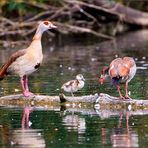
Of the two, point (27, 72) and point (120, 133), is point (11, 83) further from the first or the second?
point (120, 133)

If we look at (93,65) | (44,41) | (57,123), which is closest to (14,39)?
(44,41)

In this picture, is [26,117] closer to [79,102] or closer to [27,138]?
[79,102]

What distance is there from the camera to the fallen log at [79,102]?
1355 cm

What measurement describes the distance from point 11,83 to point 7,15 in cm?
1969

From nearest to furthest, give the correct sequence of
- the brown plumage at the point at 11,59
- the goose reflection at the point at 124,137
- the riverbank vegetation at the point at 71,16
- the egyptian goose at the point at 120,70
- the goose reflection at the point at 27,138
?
the goose reflection at the point at 124,137
the goose reflection at the point at 27,138
the egyptian goose at the point at 120,70
the brown plumage at the point at 11,59
the riverbank vegetation at the point at 71,16

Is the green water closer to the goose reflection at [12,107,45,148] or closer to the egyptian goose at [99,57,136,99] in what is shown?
the goose reflection at [12,107,45,148]

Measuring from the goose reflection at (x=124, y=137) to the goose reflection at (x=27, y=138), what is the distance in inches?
41.4

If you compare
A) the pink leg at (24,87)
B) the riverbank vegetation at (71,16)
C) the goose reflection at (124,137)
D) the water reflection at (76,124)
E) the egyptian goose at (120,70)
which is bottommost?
the goose reflection at (124,137)

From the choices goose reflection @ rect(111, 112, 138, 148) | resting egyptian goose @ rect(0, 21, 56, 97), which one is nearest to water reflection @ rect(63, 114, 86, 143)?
goose reflection @ rect(111, 112, 138, 148)

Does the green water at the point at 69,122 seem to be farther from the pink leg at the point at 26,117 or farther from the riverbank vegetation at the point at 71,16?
the riverbank vegetation at the point at 71,16

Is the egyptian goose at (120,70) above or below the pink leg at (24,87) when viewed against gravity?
above

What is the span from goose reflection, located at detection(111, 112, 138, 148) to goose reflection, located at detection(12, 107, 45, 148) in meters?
1.05

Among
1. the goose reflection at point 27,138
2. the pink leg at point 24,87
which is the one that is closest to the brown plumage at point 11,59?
the pink leg at point 24,87

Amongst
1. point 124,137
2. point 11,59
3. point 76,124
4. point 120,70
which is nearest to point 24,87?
point 11,59
